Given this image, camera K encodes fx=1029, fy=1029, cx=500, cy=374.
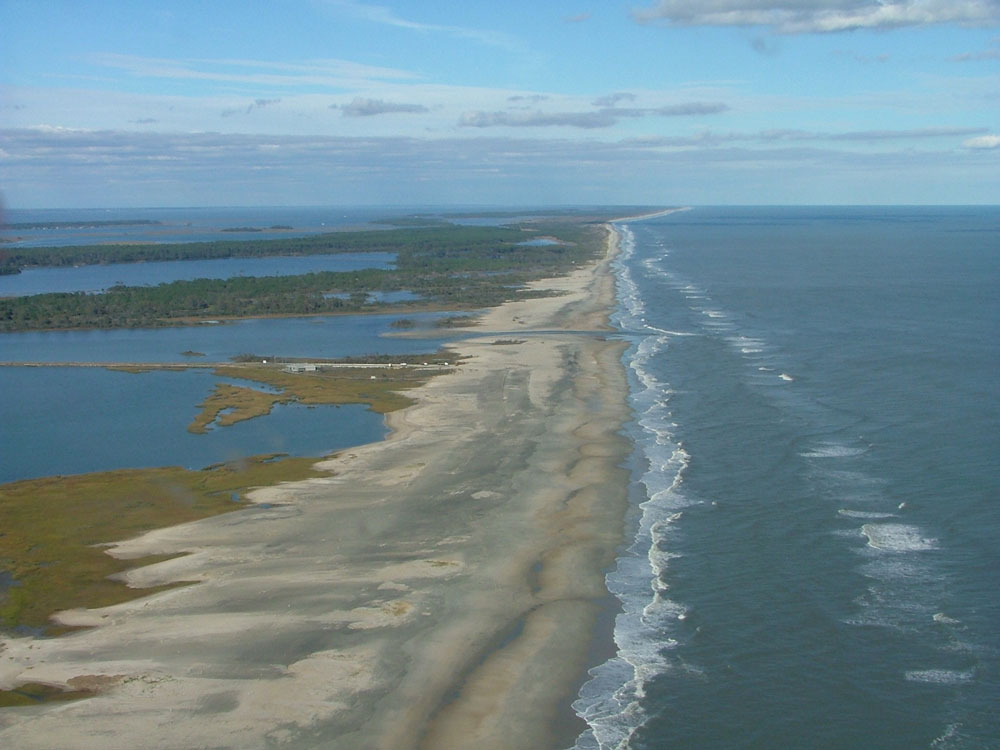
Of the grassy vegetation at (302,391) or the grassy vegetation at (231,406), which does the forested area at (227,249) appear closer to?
the grassy vegetation at (302,391)

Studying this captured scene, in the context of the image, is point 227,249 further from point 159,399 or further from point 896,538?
point 896,538

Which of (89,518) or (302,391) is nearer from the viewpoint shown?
(89,518)

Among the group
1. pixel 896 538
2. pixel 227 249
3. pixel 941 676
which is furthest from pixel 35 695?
pixel 227 249

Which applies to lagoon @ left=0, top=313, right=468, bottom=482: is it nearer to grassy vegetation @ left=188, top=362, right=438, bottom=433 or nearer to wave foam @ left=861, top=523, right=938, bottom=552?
grassy vegetation @ left=188, top=362, right=438, bottom=433

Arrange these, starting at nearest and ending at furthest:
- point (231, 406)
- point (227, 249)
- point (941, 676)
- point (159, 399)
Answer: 1. point (941, 676)
2. point (231, 406)
3. point (159, 399)
4. point (227, 249)

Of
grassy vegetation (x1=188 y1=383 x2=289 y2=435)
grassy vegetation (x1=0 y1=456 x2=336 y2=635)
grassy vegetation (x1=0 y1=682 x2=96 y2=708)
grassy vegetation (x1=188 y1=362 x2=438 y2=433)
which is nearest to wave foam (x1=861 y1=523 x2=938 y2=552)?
grassy vegetation (x1=0 y1=456 x2=336 y2=635)

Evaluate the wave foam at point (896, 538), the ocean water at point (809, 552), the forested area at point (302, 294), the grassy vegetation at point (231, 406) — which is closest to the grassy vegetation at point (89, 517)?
the grassy vegetation at point (231, 406)
